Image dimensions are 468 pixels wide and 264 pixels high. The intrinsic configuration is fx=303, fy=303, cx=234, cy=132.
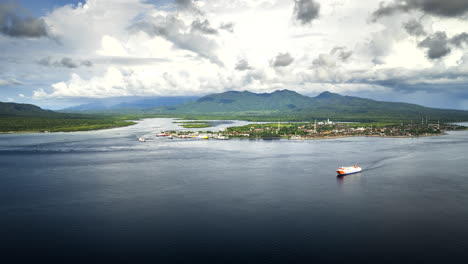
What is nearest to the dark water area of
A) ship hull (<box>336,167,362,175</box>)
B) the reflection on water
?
the reflection on water

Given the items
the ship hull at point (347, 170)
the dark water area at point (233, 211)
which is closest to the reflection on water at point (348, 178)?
the dark water area at point (233, 211)

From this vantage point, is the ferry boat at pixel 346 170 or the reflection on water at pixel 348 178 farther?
the ferry boat at pixel 346 170

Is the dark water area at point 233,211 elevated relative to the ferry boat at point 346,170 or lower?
lower

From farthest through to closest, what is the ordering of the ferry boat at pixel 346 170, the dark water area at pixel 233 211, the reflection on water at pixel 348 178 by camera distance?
the ferry boat at pixel 346 170
the reflection on water at pixel 348 178
the dark water area at pixel 233 211

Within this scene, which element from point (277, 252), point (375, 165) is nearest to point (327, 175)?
point (375, 165)

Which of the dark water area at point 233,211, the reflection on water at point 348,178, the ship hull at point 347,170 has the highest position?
the ship hull at point 347,170

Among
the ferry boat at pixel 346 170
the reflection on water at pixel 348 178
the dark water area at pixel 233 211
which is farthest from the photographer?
the ferry boat at pixel 346 170

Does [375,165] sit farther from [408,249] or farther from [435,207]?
[408,249]

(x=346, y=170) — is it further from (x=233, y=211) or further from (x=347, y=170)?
(x=233, y=211)

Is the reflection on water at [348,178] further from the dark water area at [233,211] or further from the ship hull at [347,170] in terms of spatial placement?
the ship hull at [347,170]
